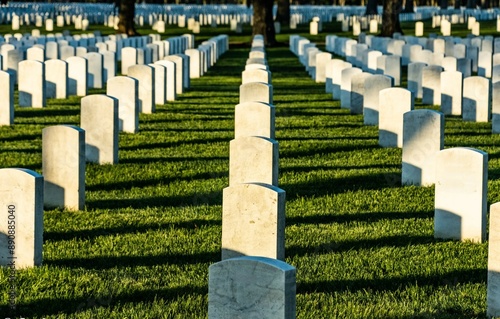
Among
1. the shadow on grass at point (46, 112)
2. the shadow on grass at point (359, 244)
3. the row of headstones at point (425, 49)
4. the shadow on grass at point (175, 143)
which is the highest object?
the row of headstones at point (425, 49)

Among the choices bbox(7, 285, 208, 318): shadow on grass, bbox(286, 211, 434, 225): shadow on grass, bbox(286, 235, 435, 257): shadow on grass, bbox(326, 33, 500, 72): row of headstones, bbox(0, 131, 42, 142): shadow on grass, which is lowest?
bbox(0, 131, 42, 142): shadow on grass

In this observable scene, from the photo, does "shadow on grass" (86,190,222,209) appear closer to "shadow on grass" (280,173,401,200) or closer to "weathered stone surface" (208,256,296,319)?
"shadow on grass" (280,173,401,200)

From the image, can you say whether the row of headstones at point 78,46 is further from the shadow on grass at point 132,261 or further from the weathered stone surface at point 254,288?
the weathered stone surface at point 254,288

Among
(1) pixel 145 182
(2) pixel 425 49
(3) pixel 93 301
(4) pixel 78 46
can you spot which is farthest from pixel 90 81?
(3) pixel 93 301

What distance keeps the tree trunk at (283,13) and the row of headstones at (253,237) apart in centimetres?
5609

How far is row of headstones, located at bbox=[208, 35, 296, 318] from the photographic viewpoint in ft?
18.6

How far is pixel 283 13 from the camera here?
68.9m

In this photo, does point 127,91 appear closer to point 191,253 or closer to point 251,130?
point 251,130

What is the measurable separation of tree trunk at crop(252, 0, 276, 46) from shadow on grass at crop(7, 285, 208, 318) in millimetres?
39554

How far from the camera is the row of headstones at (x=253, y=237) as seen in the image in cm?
568

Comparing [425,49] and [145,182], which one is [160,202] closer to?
[145,182]

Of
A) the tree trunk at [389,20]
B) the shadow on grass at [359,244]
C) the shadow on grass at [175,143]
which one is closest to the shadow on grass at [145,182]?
the shadow on grass at [175,143]

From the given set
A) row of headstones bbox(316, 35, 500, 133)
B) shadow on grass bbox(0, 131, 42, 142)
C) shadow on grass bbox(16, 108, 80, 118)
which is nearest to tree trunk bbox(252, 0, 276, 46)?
row of headstones bbox(316, 35, 500, 133)

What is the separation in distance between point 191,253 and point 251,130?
439 centimetres
